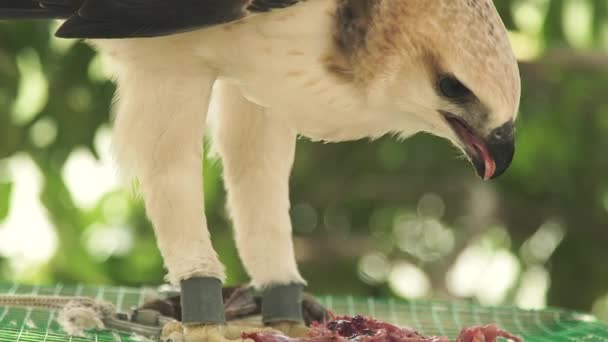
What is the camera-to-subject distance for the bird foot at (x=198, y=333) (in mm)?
2646

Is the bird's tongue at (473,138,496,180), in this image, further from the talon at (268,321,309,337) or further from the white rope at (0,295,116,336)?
the white rope at (0,295,116,336)

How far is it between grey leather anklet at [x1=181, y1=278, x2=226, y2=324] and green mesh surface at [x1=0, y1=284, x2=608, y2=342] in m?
0.21

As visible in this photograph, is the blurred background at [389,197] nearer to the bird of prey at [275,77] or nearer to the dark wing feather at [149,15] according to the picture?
the bird of prey at [275,77]

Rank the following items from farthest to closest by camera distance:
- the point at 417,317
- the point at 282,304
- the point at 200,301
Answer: the point at 417,317 → the point at 282,304 → the point at 200,301

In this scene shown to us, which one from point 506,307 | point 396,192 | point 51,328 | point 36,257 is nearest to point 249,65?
point 51,328

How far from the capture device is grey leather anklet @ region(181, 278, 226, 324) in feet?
8.74

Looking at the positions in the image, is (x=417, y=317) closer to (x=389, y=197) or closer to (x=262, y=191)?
(x=262, y=191)

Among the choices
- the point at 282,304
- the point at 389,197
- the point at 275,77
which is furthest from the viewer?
the point at 389,197

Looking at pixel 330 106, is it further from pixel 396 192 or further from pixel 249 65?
pixel 396 192

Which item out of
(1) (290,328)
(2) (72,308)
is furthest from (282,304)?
(2) (72,308)

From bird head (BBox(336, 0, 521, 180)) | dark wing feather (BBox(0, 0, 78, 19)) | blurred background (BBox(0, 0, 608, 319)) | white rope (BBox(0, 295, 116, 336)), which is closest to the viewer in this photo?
bird head (BBox(336, 0, 521, 180))

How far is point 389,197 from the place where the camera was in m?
5.38

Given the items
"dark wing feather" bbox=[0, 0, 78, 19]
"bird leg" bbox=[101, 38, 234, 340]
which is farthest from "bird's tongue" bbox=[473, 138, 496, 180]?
"dark wing feather" bbox=[0, 0, 78, 19]

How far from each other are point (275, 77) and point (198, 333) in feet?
1.99
